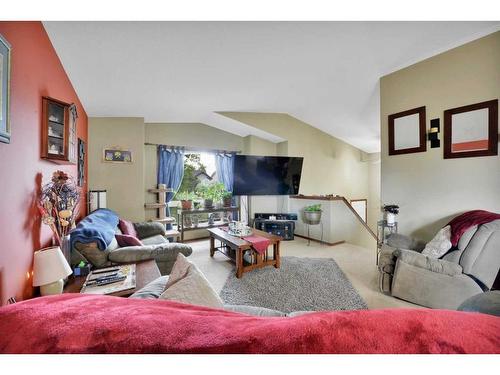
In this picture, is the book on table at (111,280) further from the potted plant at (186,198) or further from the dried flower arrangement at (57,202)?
the potted plant at (186,198)

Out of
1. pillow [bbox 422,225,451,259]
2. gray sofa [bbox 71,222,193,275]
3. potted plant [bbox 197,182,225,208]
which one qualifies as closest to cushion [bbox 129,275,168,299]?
gray sofa [bbox 71,222,193,275]

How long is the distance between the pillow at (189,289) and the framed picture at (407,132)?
2.86m

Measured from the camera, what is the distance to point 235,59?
216 centimetres

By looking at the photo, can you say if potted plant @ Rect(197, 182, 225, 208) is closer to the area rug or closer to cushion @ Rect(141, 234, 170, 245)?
cushion @ Rect(141, 234, 170, 245)

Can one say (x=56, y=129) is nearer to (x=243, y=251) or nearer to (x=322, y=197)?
(x=243, y=251)

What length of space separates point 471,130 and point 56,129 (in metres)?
3.90

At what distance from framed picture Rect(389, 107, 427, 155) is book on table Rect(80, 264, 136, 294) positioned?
10.7 feet

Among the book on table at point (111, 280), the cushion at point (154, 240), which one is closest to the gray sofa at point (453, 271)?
the book on table at point (111, 280)

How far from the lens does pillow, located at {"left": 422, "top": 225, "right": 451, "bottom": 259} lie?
189 centimetres

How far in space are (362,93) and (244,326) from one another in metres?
3.62

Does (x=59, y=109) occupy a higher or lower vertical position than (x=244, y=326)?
higher

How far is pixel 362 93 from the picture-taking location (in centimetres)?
309
